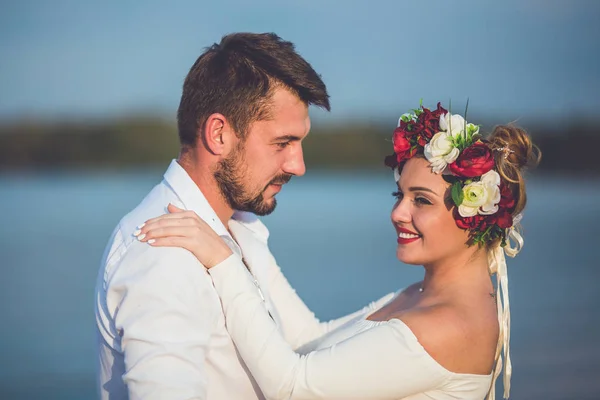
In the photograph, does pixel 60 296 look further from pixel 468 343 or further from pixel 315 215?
pixel 315 215

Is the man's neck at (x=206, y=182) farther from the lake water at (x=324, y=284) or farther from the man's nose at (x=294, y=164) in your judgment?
the lake water at (x=324, y=284)

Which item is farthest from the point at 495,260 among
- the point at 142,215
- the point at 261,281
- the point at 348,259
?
the point at 348,259

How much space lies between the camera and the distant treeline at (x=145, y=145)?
41750 mm

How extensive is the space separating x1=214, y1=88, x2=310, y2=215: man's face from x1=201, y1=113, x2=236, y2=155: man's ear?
0.04m

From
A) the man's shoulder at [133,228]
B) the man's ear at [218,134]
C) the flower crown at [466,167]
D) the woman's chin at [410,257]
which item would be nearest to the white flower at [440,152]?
the flower crown at [466,167]

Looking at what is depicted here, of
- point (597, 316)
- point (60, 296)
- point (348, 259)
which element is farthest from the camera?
point (348, 259)

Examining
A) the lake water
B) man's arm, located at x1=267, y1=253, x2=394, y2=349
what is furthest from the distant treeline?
man's arm, located at x1=267, y1=253, x2=394, y2=349

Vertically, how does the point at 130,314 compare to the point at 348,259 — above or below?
above

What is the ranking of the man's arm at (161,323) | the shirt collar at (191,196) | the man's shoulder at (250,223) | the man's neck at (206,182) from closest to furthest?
the man's arm at (161,323) → the shirt collar at (191,196) → the man's neck at (206,182) → the man's shoulder at (250,223)

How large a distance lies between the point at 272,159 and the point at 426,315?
915mm

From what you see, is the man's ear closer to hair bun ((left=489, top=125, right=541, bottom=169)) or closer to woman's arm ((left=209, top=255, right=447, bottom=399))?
woman's arm ((left=209, top=255, right=447, bottom=399))

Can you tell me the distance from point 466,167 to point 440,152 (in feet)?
0.44

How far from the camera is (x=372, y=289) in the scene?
35.5 ft

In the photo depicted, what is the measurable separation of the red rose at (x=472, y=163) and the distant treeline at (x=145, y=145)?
37.6 m
